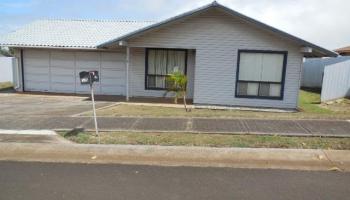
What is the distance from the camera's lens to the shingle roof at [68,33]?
1689 centimetres

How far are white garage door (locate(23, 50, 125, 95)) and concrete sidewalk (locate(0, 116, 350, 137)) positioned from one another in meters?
7.24

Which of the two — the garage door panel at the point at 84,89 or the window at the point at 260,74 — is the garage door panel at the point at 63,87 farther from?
the window at the point at 260,74

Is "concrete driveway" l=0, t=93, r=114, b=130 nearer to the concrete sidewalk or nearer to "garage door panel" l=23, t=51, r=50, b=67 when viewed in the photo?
the concrete sidewalk

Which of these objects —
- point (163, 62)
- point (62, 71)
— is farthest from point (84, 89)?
point (163, 62)

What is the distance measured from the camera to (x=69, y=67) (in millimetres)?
17453

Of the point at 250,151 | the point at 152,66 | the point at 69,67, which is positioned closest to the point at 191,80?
the point at 152,66

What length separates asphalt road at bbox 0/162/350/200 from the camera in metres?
4.79

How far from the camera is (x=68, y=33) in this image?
18250mm

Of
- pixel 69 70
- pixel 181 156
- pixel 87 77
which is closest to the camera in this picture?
pixel 181 156

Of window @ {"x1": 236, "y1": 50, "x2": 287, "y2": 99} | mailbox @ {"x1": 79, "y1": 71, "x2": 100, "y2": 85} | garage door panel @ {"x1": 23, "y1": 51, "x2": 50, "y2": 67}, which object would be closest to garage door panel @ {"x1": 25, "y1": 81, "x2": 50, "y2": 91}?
garage door panel @ {"x1": 23, "y1": 51, "x2": 50, "y2": 67}

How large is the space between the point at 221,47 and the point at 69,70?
831cm

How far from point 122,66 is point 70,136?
9.50 meters

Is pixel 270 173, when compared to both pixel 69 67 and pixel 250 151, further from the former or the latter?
pixel 69 67

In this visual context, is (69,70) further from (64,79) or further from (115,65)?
(115,65)
